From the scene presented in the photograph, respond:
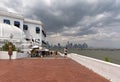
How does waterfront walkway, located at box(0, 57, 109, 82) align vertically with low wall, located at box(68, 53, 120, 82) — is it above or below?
below

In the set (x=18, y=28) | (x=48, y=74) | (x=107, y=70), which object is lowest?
(x=48, y=74)

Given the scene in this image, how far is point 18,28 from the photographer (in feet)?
132

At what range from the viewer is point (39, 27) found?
49.5 metres

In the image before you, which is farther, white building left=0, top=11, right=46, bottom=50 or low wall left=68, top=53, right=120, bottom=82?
white building left=0, top=11, right=46, bottom=50

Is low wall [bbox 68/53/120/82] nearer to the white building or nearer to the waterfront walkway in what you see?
the waterfront walkway

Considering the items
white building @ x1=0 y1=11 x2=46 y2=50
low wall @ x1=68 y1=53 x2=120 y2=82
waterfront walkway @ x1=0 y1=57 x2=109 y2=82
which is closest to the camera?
low wall @ x1=68 y1=53 x2=120 y2=82

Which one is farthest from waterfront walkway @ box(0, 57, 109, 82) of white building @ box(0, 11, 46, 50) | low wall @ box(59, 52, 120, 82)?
white building @ box(0, 11, 46, 50)

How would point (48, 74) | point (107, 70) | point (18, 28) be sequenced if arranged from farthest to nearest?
point (18, 28) → point (48, 74) → point (107, 70)

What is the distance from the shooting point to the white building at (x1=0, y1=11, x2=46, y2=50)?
3659cm

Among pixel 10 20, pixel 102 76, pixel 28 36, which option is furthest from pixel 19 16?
pixel 102 76

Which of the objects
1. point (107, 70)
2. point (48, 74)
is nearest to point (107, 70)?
point (107, 70)

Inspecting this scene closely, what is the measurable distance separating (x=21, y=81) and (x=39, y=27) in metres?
42.2

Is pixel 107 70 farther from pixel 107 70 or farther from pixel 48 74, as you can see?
pixel 48 74

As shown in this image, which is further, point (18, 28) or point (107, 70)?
point (18, 28)
